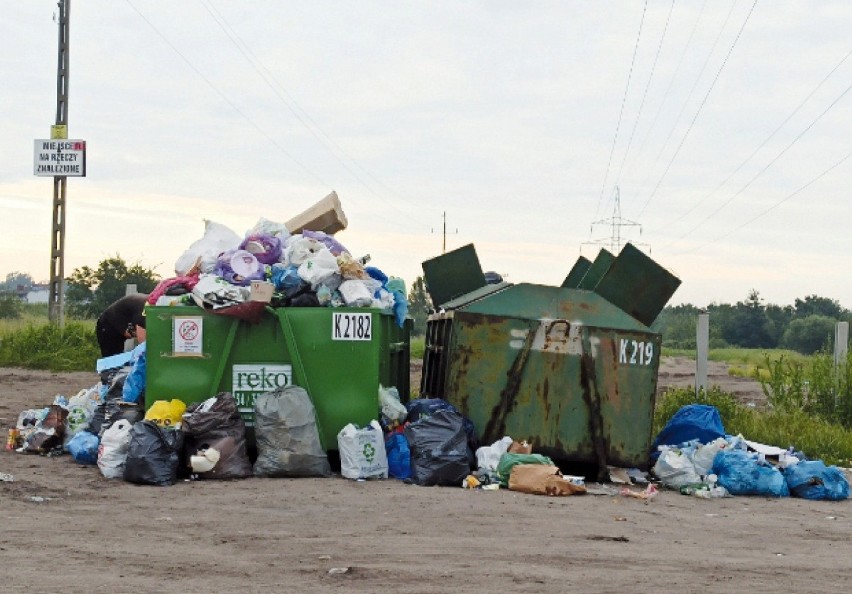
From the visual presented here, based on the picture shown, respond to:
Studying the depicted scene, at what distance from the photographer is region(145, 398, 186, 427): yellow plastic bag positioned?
29.5 feet

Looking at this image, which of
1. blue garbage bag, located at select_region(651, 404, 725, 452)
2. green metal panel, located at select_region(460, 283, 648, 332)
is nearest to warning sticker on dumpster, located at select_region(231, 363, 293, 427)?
green metal panel, located at select_region(460, 283, 648, 332)

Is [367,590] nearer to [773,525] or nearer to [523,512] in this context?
[523,512]

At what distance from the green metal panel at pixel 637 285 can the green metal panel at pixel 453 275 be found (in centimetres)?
124

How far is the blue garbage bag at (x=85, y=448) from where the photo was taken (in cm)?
968

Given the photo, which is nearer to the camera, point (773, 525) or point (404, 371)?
point (773, 525)

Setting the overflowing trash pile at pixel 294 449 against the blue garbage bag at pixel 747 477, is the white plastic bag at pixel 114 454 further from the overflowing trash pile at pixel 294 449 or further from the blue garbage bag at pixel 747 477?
the blue garbage bag at pixel 747 477

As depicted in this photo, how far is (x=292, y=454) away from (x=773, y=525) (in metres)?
3.55

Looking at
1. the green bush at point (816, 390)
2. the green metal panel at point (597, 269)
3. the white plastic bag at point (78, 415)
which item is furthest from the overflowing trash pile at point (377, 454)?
the green bush at point (816, 390)

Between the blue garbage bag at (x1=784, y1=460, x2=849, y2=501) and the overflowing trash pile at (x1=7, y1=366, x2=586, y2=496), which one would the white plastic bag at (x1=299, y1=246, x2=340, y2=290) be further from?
the blue garbage bag at (x1=784, y1=460, x2=849, y2=501)

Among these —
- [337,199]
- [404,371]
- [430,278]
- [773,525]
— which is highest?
[337,199]

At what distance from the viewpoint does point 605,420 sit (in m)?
9.56

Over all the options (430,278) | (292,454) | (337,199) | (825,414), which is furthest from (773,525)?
(825,414)

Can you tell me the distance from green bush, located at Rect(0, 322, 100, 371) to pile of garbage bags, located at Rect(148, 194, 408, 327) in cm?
1100

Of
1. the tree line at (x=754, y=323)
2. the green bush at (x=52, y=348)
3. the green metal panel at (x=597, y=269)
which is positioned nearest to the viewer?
the green metal panel at (x=597, y=269)
